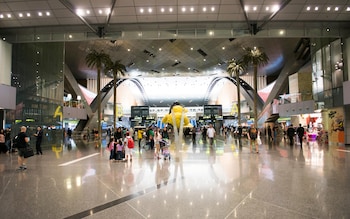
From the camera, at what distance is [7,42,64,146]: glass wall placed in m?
18.0

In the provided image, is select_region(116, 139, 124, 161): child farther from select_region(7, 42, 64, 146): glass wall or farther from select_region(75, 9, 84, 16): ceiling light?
select_region(7, 42, 64, 146): glass wall

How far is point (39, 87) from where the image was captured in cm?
2030

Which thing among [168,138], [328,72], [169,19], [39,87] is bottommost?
[168,138]

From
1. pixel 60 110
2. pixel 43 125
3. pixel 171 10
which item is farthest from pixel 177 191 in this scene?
pixel 60 110

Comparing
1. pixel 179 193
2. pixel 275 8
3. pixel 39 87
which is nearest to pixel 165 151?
pixel 179 193

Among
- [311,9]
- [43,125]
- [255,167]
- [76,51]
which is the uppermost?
[76,51]

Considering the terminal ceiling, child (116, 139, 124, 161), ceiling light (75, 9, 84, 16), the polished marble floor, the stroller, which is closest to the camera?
the polished marble floor

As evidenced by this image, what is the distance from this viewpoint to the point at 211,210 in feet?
15.4

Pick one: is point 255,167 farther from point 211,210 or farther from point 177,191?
point 211,210

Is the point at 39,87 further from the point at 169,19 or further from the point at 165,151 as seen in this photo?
the point at 165,151

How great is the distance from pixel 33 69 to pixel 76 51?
16.1 metres

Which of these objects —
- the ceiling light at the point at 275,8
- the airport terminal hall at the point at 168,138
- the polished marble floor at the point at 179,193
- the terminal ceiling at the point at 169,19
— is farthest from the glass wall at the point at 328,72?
the polished marble floor at the point at 179,193

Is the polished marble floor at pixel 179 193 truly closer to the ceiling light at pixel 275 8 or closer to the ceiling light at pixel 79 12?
the ceiling light at pixel 275 8

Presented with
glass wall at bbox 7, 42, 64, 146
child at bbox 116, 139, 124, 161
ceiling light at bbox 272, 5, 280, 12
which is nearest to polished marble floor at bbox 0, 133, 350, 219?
child at bbox 116, 139, 124, 161
